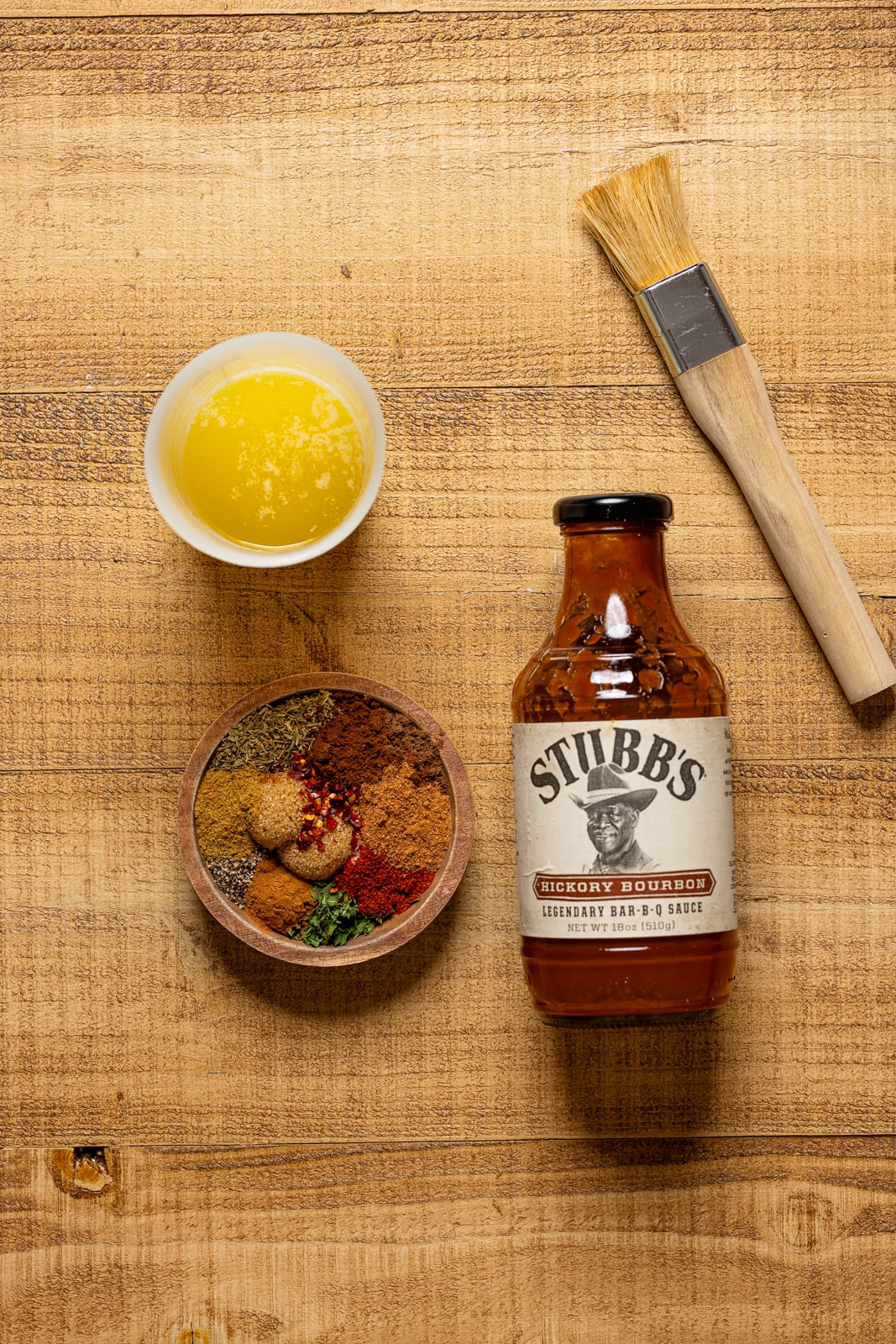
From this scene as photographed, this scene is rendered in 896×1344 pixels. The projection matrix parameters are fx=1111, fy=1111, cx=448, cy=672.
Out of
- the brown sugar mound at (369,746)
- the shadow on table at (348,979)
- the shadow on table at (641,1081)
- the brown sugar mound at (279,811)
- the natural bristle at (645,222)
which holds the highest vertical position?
the natural bristle at (645,222)

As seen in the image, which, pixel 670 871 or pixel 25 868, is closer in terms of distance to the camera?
pixel 670 871

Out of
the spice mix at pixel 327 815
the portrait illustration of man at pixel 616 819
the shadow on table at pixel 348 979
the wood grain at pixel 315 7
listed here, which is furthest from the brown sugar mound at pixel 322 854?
the wood grain at pixel 315 7

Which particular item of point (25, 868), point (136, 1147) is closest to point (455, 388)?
point (25, 868)

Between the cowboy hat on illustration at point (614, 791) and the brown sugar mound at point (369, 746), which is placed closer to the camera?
the cowboy hat on illustration at point (614, 791)

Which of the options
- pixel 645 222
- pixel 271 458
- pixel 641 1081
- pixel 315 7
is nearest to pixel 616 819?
pixel 641 1081

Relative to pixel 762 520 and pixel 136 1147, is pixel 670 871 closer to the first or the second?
pixel 762 520

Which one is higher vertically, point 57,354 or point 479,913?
point 57,354

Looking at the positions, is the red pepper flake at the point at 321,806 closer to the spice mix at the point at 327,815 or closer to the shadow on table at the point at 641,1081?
the spice mix at the point at 327,815
